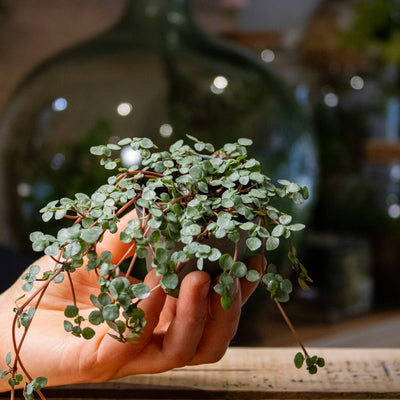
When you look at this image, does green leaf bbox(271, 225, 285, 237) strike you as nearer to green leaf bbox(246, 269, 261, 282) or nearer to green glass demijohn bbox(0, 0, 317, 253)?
green leaf bbox(246, 269, 261, 282)

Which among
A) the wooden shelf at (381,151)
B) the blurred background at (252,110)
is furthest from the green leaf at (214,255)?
the wooden shelf at (381,151)

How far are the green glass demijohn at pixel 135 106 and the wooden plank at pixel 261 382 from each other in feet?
1.57

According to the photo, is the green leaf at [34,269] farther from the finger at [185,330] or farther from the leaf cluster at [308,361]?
the leaf cluster at [308,361]

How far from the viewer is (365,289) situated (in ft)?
5.02

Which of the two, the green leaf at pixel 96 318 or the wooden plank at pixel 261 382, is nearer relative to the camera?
the green leaf at pixel 96 318

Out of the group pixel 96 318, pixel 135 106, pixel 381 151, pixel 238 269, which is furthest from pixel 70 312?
pixel 381 151

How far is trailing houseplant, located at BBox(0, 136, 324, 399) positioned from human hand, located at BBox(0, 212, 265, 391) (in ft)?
0.04

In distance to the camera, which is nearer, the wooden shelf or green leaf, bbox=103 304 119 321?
green leaf, bbox=103 304 119 321

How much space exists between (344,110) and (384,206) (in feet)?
0.95

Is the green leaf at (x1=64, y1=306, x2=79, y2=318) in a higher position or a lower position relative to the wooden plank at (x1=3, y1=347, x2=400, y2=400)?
higher

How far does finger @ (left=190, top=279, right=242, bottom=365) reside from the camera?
17.7 inches

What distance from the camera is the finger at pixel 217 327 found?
449 millimetres

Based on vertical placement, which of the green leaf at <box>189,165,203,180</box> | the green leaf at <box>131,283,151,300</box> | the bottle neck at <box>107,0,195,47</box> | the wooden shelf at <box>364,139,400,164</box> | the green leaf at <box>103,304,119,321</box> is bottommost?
the wooden shelf at <box>364,139,400,164</box>

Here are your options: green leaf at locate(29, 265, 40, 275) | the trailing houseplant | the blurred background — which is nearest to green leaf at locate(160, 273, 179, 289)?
the trailing houseplant
